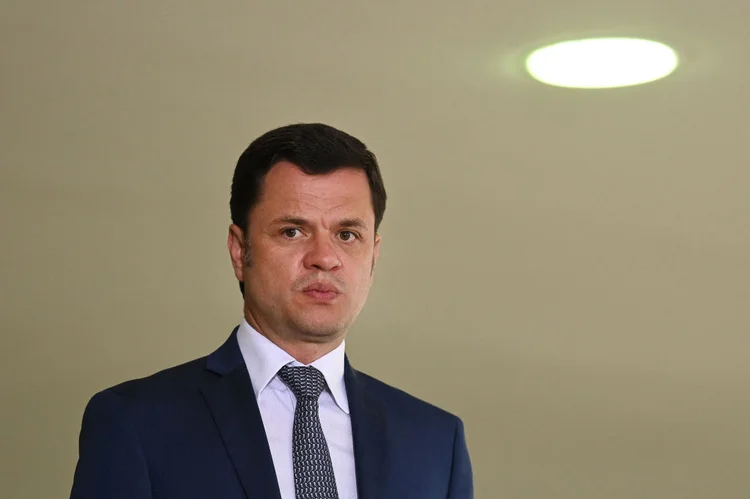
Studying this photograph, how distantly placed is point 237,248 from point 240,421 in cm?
29

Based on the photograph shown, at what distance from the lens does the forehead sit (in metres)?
1.84

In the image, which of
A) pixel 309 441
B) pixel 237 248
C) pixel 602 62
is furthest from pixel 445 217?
pixel 309 441

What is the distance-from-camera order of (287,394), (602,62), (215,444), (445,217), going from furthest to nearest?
(445,217), (602,62), (287,394), (215,444)

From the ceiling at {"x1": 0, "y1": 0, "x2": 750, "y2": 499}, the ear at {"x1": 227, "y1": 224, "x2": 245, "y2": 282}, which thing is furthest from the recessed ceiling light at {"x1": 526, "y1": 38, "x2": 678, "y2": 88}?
the ear at {"x1": 227, "y1": 224, "x2": 245, "y2": 282}

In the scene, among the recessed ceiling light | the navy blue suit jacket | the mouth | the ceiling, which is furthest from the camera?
the recessed ceiling light

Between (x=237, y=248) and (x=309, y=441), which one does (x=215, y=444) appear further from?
(x=237, y=248)

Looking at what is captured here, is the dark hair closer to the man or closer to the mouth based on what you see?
the man

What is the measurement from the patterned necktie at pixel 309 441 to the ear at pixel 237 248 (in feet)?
0.57

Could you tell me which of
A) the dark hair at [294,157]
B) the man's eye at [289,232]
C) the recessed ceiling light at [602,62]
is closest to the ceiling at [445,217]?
the recessed ceiling light at [602,62]

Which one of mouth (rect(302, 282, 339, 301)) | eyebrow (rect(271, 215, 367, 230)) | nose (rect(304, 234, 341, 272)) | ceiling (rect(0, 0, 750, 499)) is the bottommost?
mouth (rect(302, 282, 339, 301))

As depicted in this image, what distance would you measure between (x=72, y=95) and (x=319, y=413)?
6.39ft

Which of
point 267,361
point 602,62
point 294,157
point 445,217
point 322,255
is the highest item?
point 602,62

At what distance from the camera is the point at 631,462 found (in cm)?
403

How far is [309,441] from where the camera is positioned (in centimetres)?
179
